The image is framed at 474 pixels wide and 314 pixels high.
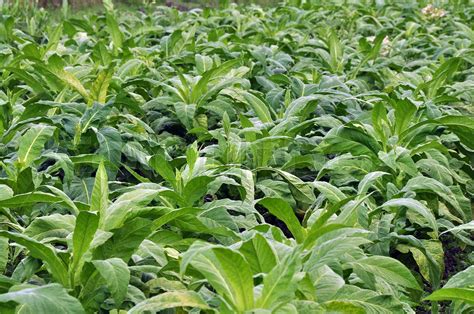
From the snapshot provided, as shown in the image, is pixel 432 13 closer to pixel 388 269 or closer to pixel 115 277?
pixel 388 269

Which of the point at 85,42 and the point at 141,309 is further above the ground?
the point at 141,309

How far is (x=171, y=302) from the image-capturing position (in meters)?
1.97

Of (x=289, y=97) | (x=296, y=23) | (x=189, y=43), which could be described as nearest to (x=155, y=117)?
(x=289, y=97)

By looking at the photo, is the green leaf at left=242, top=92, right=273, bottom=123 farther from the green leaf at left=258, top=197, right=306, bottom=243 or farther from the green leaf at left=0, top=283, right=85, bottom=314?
the green leaf at left=0, top=283, right=85, bottom=314

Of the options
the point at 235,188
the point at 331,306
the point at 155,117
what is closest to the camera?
the point at 331,306

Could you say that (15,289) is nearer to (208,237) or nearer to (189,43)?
(208,237)

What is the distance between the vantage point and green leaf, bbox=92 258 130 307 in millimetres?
2035

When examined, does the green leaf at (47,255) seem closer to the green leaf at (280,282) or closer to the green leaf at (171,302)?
the green leaf at (171,302)

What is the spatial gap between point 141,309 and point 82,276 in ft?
0.93

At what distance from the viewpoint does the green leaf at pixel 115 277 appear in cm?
204

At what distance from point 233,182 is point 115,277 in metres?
0.96

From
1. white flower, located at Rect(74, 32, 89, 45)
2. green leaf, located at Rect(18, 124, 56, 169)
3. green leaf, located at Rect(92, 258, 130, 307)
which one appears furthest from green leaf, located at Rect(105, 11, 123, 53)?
green leaf, located at Rect(92, 258, 130, 307)

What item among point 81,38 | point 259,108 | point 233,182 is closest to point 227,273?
point 233,182

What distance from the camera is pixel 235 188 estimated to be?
125 inches
